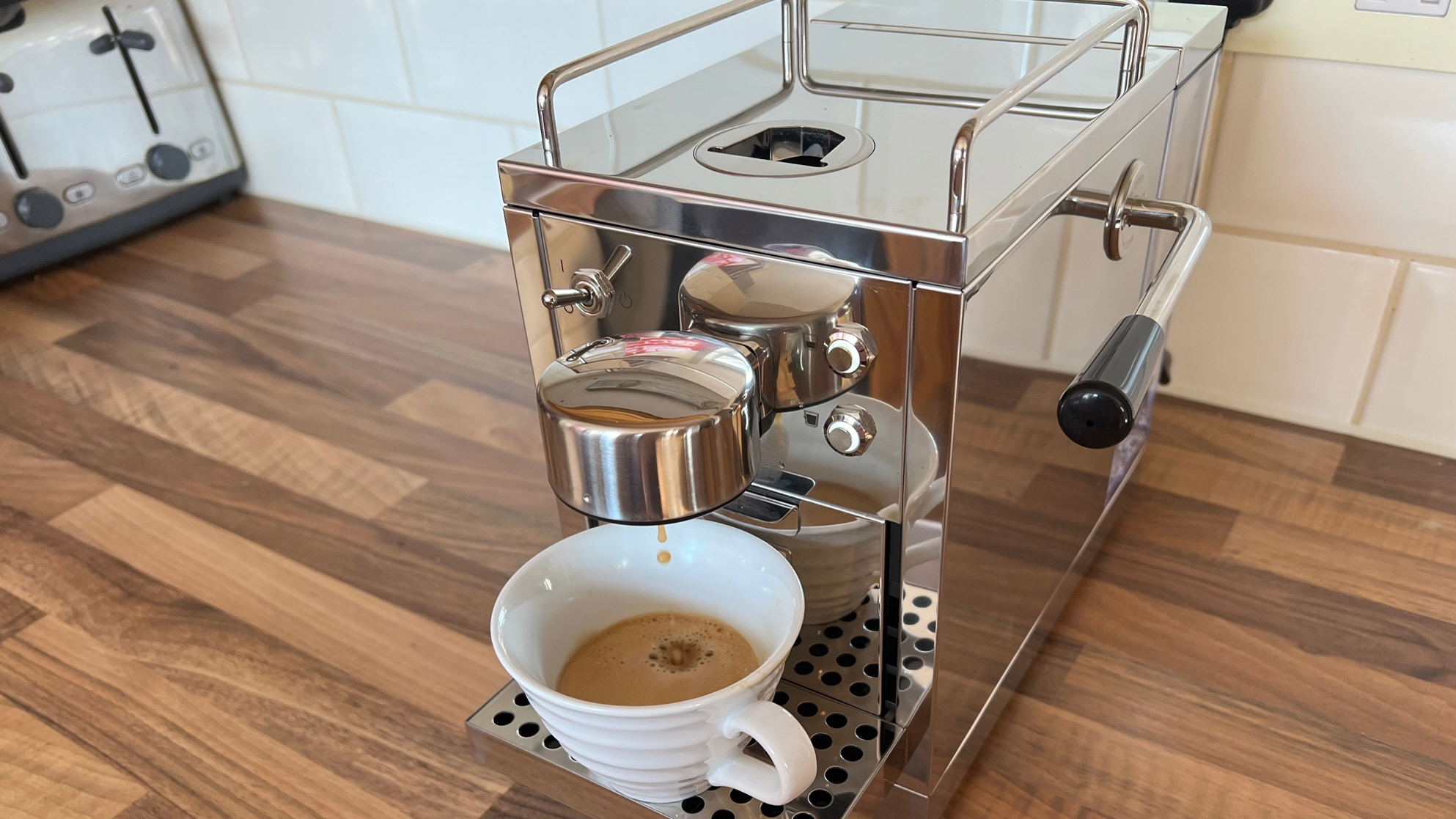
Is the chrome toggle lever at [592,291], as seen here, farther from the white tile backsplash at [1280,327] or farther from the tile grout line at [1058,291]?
the white tile backsplash at [1280,327]

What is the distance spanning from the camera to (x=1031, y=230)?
0.39 metres

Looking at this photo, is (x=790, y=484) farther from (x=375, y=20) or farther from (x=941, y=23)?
(x=375, y=20)

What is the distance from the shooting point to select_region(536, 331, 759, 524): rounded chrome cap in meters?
0.33

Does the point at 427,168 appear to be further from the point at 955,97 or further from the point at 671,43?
the point at 955,97

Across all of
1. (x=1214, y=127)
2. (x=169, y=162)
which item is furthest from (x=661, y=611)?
(x=169, y=162)

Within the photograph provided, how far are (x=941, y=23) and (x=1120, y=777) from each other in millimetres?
383

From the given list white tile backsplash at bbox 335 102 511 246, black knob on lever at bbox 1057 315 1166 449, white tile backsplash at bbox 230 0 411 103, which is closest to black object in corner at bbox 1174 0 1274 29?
black knob on lever at bbox 1057 315 1166 449

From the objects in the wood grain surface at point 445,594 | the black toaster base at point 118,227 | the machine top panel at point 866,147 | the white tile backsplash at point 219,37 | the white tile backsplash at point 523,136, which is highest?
the machine top panel at point 866,147

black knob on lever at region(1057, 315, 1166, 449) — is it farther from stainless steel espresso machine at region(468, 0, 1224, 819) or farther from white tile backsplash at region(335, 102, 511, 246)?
white tile backsplash at region(335, 102, 511, 246)

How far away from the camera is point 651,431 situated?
32cm

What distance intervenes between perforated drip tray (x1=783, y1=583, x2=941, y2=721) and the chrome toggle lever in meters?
0.16

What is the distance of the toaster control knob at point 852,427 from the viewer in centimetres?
39

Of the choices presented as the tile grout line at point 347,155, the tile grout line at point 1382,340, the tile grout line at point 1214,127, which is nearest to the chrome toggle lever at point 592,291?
the tile grout line at point 1214,127

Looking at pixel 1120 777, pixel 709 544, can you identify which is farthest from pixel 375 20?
pixel 1120 777
